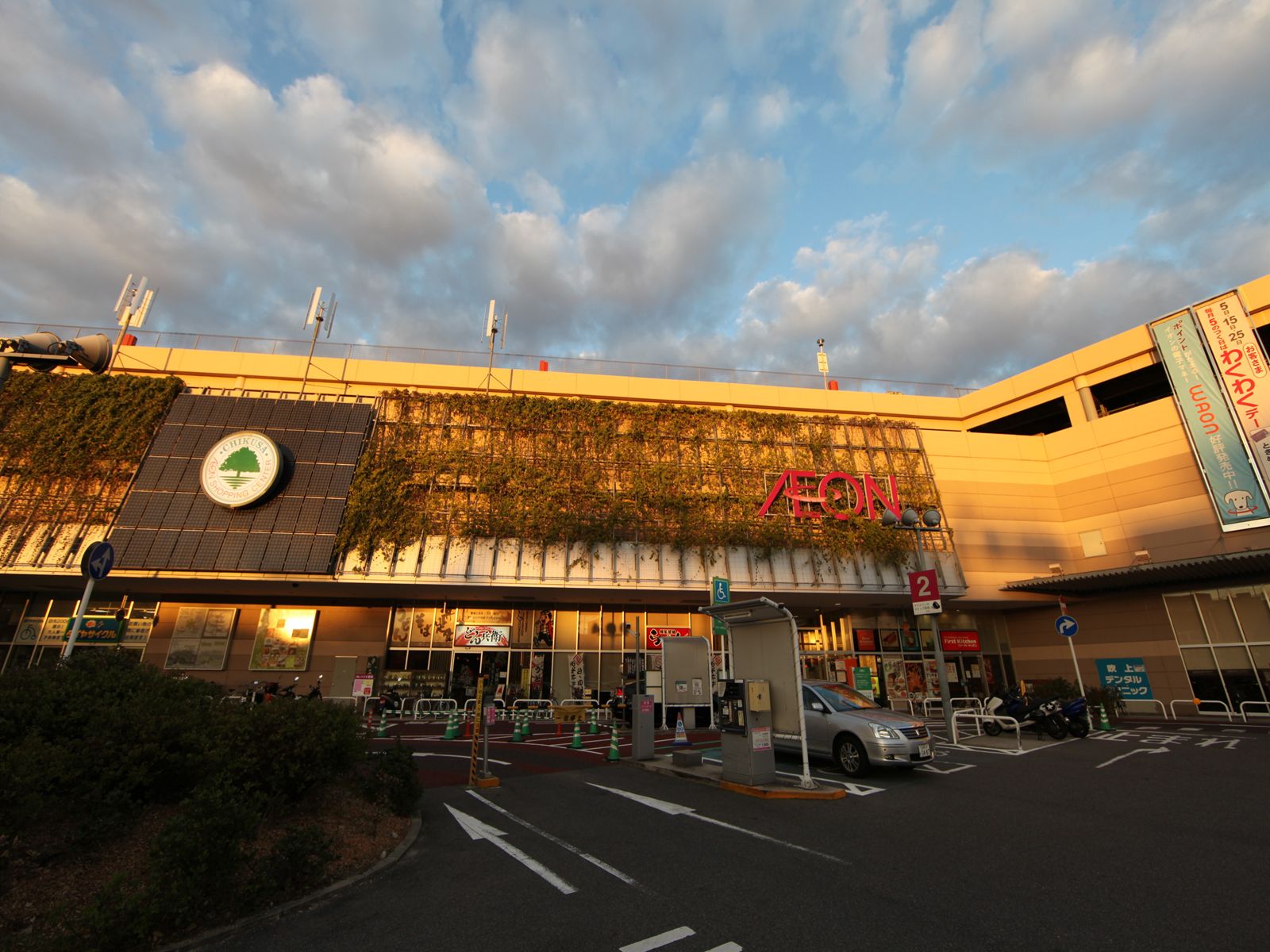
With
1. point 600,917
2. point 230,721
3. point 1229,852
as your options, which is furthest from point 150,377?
point 1229,852

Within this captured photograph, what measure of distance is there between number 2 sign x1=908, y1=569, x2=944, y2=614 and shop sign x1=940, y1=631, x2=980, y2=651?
15.3 metres

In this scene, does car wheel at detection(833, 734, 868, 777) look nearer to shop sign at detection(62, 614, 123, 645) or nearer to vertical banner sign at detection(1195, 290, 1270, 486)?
vertical banner sign at detection(1195, 290, 1270, 486)

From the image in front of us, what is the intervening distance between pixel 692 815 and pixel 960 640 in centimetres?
2428

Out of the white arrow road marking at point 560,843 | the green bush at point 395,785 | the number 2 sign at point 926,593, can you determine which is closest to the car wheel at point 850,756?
Answer: the number 2 sign at point 926,593

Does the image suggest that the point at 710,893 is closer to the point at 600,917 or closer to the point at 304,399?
the point at 600,917

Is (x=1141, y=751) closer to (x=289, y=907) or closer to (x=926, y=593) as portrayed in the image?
(x=926, y=593)

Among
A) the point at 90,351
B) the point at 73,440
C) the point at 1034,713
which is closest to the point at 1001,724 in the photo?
the point at 1034,713

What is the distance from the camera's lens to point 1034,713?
47.3 ft

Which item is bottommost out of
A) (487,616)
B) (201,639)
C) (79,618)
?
(79,618)

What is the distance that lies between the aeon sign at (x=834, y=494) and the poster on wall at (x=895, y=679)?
712 centimetres

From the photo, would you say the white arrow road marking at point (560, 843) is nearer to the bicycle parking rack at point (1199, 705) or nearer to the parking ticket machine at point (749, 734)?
the parking ticket machine at point (749, 734)

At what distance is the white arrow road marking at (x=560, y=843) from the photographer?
5508 millimetres

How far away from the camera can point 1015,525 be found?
26000 mm

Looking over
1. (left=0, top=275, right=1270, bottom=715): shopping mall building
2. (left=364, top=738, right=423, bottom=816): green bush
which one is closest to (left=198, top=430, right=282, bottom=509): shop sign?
(left=0, top=275, right=1270, bottom=715): shopping mall building
